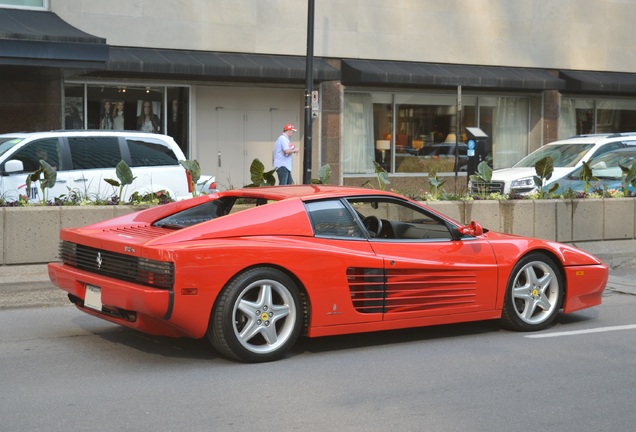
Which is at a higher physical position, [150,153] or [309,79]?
[309,79]

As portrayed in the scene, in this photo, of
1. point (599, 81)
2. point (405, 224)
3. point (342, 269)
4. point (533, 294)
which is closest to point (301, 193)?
point (342, 269)

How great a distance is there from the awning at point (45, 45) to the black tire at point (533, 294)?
39.0 feet

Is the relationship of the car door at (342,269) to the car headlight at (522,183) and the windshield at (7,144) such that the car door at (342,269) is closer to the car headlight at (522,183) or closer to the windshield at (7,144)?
the windshield at (7,144)

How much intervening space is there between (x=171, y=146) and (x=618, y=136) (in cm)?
899

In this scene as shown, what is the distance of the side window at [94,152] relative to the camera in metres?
13.8

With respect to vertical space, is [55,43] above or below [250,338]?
above

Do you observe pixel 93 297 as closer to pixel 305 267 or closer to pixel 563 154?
pixel 305 267

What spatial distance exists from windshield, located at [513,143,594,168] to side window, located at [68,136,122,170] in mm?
8382

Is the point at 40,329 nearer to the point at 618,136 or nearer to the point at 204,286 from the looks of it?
the point at 204,286

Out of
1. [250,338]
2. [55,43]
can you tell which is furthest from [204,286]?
[55,43]

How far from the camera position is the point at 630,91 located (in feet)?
90.0

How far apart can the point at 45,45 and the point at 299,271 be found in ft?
39.7

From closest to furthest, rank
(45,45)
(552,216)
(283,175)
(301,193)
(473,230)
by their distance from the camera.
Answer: (301,193) < (473,230) < (552,216) < (45,45) < (283,175)

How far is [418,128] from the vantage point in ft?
82.6
